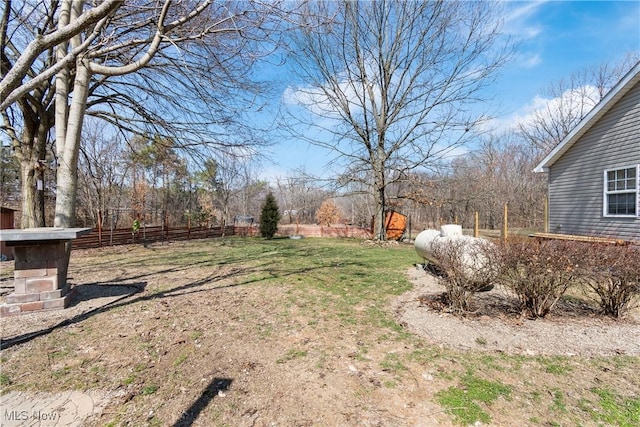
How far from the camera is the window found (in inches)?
301

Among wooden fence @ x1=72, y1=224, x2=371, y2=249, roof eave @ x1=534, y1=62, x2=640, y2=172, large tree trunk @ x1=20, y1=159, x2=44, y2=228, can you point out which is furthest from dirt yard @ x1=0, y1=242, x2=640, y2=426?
roof eave @ x1=534, y1=62, x2=640, y2=172

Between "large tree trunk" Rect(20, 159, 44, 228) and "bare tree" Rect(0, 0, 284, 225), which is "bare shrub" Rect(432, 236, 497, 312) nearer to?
"bare tree" Rect(0, 0, 284, 225)

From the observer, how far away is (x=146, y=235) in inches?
557

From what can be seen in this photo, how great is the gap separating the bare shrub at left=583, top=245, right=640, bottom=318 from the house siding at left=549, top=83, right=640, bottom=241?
5524 mm

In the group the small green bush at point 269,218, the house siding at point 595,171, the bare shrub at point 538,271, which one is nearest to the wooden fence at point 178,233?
the small green bush at point 269,218

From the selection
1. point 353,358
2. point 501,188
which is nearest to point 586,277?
point 353,358

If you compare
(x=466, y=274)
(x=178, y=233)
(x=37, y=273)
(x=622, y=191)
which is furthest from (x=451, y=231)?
(x=178, y=233)

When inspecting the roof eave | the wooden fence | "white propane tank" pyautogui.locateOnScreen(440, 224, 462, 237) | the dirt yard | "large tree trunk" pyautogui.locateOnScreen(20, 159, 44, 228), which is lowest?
the dirt yard

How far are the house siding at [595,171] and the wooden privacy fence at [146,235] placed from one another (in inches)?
596

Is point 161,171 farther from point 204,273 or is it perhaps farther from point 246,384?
point 246,384

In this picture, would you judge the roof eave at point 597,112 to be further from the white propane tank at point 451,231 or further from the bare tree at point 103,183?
the bare tree at point 103,183

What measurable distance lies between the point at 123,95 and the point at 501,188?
91.1 feet

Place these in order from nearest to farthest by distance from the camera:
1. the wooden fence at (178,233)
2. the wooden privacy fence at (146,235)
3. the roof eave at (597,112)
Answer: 1. the roof eave at (597,112)
2. the wooden privacy fence at (146,235)
3. the wooden fence at (178,233)

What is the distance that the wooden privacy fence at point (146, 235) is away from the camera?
37.4 ft
